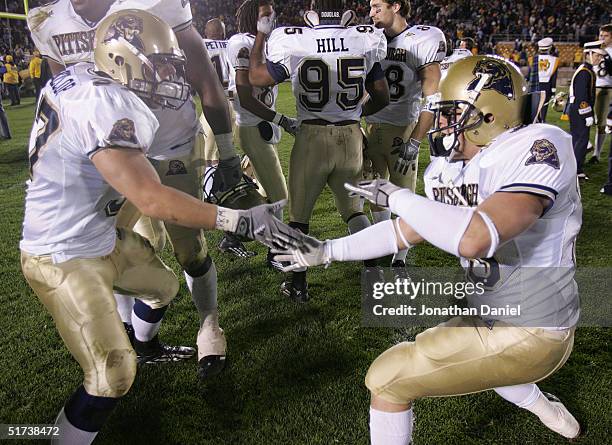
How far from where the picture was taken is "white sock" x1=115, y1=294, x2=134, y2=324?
3421 mm

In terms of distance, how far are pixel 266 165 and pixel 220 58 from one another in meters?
1.99

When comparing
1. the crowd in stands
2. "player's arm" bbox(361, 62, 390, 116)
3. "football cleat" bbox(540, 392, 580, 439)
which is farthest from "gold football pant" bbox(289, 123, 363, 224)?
the crowd in stands

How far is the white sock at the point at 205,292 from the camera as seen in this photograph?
329 centimetres

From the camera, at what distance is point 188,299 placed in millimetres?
4105

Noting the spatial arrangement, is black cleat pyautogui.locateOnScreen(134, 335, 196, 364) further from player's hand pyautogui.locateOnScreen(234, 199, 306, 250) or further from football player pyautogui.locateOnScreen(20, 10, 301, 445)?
player's hand pyautogui.locateOnScreen(234, 199, 306, 250)

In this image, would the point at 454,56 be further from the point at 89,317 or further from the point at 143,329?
the point at 89,317

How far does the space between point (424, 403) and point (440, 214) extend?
1526 mm

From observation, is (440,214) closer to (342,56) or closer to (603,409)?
(603,409)

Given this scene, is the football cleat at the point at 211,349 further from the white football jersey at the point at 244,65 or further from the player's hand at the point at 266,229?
the white football jersey at the point at 244,65

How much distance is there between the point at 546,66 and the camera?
34.4 feet

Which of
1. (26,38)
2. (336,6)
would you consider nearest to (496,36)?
(26,38)

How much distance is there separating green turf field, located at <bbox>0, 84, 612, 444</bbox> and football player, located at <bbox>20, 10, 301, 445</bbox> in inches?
29.0

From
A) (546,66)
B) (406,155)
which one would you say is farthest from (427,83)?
(546,66)

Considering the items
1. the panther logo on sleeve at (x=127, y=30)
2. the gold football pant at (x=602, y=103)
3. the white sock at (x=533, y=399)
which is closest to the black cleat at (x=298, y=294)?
the white sock at (x=533, y=399)
